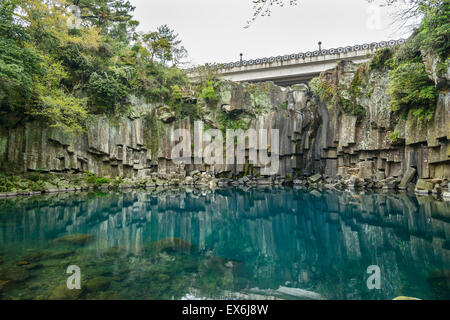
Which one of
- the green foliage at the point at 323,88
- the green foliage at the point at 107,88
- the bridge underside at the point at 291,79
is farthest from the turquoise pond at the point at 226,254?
the bridge underside at the point at 291,79

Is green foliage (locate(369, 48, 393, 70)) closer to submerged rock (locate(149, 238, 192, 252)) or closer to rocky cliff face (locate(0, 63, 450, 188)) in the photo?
rocky cliff face (locate(0, 63, 450, 188))

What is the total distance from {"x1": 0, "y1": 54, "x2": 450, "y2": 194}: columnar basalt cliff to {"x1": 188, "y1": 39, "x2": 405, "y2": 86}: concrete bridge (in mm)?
3125

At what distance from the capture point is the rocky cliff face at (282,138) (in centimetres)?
1569

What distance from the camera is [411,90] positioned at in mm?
14555

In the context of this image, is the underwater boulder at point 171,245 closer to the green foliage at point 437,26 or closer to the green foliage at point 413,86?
the green foliage at point 437,26

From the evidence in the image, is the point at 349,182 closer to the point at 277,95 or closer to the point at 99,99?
the point at 277,95

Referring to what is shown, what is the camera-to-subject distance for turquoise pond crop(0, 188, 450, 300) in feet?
11.9

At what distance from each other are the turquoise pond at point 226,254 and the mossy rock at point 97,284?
14 mm

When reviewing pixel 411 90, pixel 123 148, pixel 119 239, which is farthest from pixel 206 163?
pixel 119 239

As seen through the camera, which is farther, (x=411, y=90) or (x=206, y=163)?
(x=206, y=163)

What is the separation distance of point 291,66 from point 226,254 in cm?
2612
